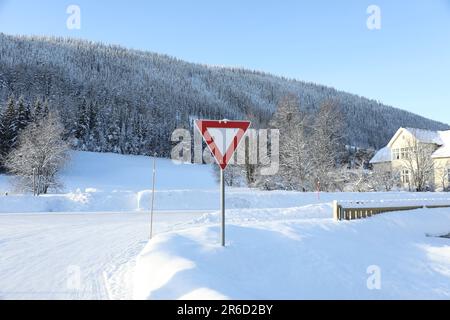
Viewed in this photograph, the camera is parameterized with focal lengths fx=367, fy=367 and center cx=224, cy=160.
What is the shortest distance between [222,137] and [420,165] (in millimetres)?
37063

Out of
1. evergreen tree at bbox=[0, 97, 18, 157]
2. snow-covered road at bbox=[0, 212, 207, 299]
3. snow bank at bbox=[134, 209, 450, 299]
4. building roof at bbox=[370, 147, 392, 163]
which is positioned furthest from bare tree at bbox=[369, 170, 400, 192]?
evergreen tree at bbox=[0, 97, 18, 157]

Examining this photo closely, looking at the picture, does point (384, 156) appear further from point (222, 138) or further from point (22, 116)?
point (22, 116)

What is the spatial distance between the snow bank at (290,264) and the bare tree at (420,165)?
27.4m

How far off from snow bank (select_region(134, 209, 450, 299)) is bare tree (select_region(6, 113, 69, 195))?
2959cm

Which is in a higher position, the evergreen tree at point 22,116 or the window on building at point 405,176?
the evergreen tree at point 22,116

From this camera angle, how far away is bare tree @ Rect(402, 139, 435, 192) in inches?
1459

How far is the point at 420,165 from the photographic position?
37.9 meters

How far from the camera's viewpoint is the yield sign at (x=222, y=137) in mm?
6816

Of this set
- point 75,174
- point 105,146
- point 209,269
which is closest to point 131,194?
point 209,269

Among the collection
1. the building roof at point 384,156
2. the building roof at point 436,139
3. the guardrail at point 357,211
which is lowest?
the guardrail at point 357,211

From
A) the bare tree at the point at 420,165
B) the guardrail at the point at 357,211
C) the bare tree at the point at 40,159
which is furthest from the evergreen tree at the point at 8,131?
the bare tree at the point at 420,165

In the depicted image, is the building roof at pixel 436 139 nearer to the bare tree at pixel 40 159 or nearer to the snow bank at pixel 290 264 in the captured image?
the snow bank at pixel 290 264

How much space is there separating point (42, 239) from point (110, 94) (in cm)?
9325

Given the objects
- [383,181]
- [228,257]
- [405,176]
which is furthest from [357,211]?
[405,176]
